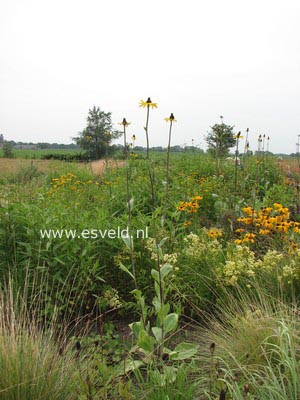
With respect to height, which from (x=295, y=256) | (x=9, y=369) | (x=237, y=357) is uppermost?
(x=295, y=256)

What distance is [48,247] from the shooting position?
2.56m

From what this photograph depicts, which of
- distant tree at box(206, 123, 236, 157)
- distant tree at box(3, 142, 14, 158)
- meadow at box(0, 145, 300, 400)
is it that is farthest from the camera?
distant tree at box(3, 142, 14, 158)

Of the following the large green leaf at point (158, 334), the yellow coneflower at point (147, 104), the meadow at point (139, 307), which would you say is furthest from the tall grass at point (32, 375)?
the yellow coneflower at point (147, 104)

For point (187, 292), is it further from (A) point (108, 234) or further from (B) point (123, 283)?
(A) point (108, 234)

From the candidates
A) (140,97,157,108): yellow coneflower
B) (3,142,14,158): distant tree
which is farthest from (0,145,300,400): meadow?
(3,142,14,158): distant tree

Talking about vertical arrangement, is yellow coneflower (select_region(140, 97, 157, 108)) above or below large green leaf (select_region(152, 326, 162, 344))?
above

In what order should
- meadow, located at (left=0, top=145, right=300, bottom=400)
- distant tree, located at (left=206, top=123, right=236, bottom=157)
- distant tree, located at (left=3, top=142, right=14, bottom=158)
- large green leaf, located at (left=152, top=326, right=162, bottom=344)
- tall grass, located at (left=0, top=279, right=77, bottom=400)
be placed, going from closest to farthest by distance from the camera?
tall grass, located at (left=0, top=279, right=77, bottom=400), meadow, located at (left=0, top=145, right=300, bottom=400), large green leaf, located at (left=152, top=326, right=162, bottom=344), distant tree, located at (left=206, top=123, right=236, bottom=157), distant tree, located at (left=3, top=142, right=14, bottom=158)

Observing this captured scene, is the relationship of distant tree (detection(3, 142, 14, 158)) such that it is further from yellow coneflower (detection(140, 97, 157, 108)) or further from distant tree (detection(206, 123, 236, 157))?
yellow coneflower (detection(140, 97, 157, 108))

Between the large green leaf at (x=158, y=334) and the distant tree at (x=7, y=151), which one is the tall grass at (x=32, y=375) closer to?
the large green leaf at (x=158, y=334)

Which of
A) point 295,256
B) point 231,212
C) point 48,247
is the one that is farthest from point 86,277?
point 231,212

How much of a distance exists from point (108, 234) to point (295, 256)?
1.37 m

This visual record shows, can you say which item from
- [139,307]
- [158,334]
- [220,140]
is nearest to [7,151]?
[220,140]

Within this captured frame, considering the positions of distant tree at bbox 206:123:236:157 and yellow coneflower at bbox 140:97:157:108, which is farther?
distant tree at bbox 206:123:236:157

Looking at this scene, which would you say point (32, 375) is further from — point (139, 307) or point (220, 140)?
point (220, 140)
